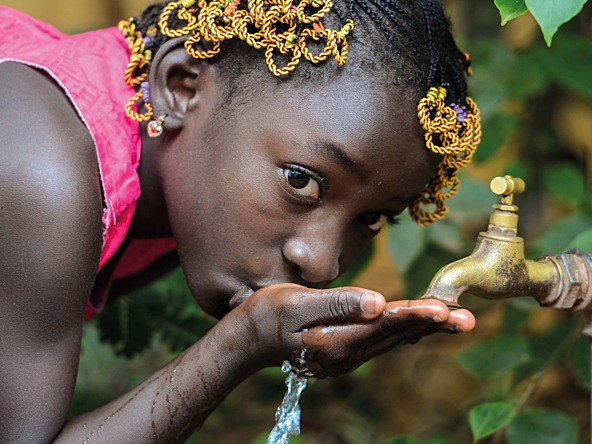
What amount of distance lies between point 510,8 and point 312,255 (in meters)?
0.41

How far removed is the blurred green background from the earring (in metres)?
0.61

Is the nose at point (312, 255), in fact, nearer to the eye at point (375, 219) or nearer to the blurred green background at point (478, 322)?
the eye at point (375, 219)

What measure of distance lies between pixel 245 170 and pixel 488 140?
35.6 inches

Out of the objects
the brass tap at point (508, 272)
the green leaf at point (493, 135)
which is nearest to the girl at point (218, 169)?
the brass tap at point (508, 272)

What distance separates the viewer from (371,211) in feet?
4.41

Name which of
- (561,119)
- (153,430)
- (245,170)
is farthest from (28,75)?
(561,119)

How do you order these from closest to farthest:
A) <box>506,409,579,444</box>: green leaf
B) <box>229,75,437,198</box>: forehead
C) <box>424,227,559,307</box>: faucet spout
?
<box>424,227,559,307</box>: faucet spout < <box>229,75,437,198</box>: forehead < <box>506,409,579,444</box>: green leaf

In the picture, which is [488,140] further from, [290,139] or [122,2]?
[122,2]

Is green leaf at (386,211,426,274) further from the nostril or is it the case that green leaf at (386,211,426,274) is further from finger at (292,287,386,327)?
finger at (292,287,386,327)

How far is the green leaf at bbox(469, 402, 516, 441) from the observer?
1.37 metres

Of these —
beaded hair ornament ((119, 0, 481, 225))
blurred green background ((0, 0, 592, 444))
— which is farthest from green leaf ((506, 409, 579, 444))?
beaded hair ornament ((119, 0, 481, 225))

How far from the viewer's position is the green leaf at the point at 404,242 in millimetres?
1791

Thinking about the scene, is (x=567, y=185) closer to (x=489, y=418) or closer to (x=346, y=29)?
(x=489, y=418)

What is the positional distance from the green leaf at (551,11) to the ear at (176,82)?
1.70 ft
